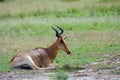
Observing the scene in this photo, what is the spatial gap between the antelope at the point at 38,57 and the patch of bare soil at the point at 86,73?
0.55 metres

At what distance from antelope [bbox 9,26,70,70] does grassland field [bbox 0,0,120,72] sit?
271 millimetres

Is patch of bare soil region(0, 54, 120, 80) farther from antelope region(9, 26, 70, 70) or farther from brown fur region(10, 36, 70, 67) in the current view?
brown fur region(10, 36, 70, 67)

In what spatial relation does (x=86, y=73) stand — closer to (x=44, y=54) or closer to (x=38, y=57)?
(x=38, y=57)

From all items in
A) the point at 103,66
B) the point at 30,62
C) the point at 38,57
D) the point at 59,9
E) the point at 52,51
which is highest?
the point at 103,66

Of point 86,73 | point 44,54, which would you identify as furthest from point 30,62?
point 86,73

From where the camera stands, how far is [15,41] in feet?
74.7

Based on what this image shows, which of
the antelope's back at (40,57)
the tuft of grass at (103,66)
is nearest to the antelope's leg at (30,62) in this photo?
the antelope's back at (40,57)

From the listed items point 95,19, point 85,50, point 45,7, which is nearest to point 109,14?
point 95,19

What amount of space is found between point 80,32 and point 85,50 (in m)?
5.27

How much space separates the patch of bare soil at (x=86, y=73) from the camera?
44.9 feet

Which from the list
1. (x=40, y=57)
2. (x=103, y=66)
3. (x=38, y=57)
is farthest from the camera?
(x=40, y=57)

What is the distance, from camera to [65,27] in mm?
26406

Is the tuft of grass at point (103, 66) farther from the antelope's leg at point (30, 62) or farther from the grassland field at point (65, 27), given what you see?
the antelope's leg at point (30, 62)

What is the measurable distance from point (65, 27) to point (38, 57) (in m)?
9.70
